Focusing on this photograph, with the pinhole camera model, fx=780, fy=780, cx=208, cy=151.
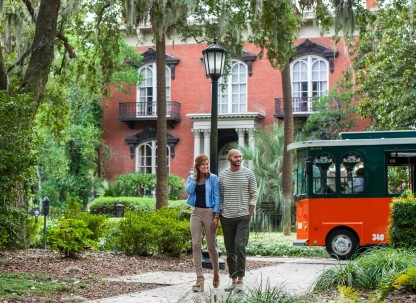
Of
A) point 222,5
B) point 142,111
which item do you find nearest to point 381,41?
point 222,5

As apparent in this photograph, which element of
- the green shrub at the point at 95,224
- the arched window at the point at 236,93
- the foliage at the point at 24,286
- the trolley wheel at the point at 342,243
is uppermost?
the arched window at the point at 236,93

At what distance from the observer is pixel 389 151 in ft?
57.9

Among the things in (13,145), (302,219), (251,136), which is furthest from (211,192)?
(251,136)

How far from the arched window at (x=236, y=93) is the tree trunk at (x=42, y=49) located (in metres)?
24.8

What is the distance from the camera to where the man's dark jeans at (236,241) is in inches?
406

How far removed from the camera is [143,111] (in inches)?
1620

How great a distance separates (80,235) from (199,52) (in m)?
27.4

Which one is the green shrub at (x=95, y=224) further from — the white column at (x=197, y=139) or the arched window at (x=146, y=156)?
the arched window at (x=146, y=156)

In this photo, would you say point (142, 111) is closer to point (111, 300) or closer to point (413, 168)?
point (413, 168)

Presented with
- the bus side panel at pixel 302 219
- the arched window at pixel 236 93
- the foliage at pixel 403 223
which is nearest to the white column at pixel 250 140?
the arched window at pixel 236 93

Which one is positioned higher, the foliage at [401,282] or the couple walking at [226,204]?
the couple walking at [226,204]

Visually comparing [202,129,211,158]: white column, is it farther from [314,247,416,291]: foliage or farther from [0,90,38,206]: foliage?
[314,247,416,291]: foliage

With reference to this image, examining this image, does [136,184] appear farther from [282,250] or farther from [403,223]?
[403,223]

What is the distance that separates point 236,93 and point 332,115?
18.9 ft
